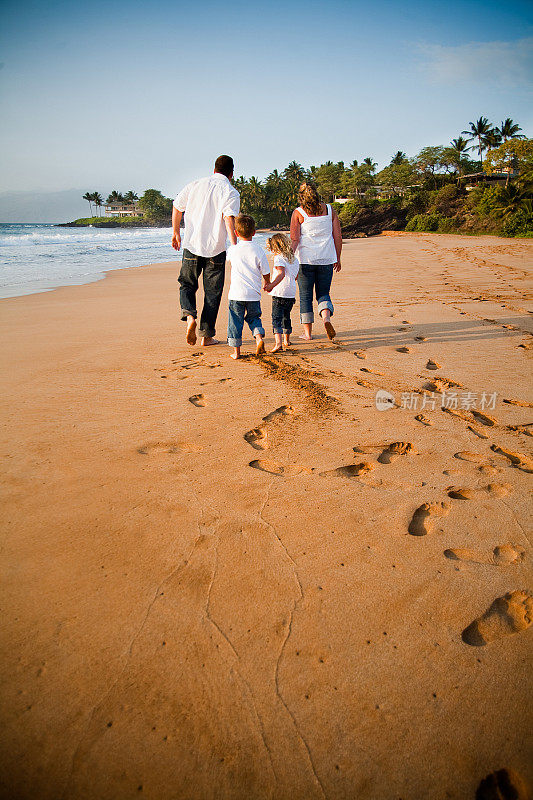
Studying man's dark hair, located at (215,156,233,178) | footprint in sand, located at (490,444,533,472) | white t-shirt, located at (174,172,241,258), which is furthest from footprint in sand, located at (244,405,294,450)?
man's dark hair, located at (215,156,233,178)

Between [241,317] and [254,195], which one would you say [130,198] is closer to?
[254,195]

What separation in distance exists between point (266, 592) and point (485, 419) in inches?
81.1

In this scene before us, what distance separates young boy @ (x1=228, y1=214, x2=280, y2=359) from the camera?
425cm

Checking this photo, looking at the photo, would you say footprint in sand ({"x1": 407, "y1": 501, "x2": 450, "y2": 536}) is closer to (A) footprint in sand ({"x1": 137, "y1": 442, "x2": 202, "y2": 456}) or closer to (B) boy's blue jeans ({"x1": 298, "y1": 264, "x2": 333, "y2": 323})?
(A) footprint in sand ({"x1": 137, "y1": 442, "x2": 202, "y2": 456})

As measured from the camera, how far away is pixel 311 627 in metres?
1.41

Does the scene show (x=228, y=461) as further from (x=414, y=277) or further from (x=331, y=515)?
(x=414, y=277)

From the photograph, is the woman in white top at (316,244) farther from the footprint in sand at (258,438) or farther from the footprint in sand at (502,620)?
the footprint in sand at (502,620)

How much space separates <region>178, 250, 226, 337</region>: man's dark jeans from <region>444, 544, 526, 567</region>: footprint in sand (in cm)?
363

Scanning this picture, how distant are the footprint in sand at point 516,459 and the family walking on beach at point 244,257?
2.45 metres

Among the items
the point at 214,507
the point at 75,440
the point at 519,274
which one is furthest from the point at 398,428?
the point at 519,274

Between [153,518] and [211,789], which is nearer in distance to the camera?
[211,789]

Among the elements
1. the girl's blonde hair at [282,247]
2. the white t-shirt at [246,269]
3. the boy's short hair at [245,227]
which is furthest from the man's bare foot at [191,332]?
the girl's blonde hair at [282,247]

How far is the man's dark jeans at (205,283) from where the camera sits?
15.3ft

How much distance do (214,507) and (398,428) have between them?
54.3 inches
